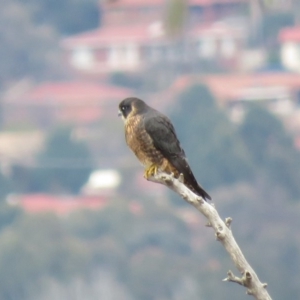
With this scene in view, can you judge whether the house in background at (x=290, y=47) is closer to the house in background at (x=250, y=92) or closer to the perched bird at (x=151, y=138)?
the house in background at (x=250, y=92)

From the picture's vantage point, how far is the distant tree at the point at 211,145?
46750mm

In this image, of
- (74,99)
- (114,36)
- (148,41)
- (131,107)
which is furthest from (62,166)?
(131,107)

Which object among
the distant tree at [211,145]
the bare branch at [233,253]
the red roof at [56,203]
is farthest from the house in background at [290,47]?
the bare branch at [233,253]

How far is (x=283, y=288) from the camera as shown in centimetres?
3634

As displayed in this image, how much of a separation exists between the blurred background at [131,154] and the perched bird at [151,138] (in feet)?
84.9

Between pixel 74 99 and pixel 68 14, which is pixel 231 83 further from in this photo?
pixel 68 14

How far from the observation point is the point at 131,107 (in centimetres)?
631

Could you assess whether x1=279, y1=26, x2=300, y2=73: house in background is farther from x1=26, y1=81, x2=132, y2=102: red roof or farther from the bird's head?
the bird's head

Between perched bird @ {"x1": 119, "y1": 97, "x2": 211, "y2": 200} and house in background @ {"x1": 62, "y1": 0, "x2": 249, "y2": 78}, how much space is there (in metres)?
52.2

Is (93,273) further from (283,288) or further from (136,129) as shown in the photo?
(136,129)

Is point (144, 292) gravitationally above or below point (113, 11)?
below

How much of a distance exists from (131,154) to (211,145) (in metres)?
3.33

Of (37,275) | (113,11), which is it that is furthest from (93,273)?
(113,11)

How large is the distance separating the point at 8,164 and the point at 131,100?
4381 cm
